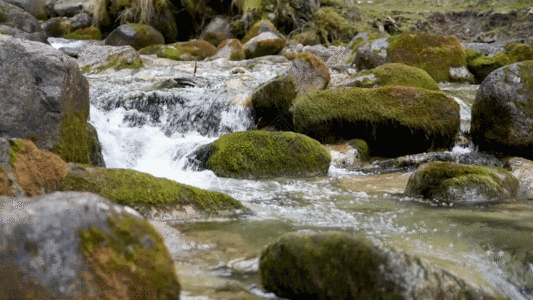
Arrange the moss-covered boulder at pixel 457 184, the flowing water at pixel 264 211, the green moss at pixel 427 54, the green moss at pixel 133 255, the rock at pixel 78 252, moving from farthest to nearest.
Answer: the green moss at pixel 427 54
the moss-covered boulder at pixel 457 184
the flowing water at pixel 264 211
the green moss at pixel 133 255
the rock at pixel 78 252

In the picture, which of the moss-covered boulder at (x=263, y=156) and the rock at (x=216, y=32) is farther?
the rock at (x=216, y=32)

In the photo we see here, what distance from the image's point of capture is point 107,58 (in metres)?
14.7

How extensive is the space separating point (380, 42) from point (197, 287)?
1190cm

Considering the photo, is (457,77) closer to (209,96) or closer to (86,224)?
(209,96)

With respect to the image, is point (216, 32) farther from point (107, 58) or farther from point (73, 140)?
point (73, 140)

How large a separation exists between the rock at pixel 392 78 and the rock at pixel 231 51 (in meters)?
7.71

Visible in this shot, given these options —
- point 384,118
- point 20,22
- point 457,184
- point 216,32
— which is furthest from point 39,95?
point 216,32

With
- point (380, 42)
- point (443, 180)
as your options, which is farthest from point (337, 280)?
point (380, 42)

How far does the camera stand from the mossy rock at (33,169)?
11.3ft

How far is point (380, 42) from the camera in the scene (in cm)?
1334

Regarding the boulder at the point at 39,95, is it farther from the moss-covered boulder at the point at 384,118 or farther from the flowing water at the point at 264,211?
the moss-covered boulder at the point at 384,118

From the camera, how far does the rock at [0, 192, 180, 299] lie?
1.83 meters

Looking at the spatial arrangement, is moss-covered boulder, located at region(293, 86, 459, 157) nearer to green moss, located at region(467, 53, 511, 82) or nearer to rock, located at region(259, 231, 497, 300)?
green moss, located at region(467, 53, 511, 82)

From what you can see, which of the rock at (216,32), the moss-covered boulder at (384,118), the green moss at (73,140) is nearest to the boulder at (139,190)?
the green moss at (73,140)
